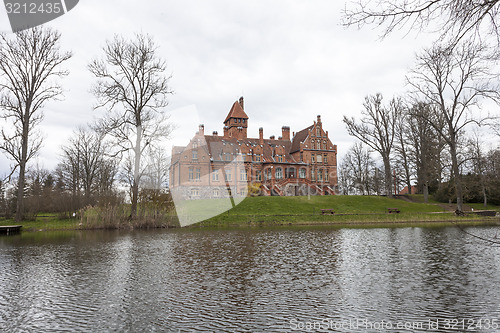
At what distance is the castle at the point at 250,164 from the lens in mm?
52656

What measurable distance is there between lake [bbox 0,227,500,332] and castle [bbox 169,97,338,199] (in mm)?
39185

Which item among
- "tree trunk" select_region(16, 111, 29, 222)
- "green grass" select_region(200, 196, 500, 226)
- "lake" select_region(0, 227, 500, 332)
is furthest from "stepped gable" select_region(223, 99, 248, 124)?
"lake" select_region(0, 227, 500, 332)

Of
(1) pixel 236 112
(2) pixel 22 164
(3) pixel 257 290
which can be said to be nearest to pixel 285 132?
(1) pixel 236 112

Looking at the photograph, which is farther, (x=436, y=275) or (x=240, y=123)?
(x=240, y=123)

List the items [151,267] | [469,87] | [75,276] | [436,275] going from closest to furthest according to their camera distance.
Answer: [436,275] < [75,276] < [151,267] < [469,87]

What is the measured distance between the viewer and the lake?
5695 mm

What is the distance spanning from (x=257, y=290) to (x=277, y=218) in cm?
2341

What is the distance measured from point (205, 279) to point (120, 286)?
85.3 inches

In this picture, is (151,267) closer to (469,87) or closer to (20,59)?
(20,59)

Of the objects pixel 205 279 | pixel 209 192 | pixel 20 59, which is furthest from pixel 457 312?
pixel 209 192

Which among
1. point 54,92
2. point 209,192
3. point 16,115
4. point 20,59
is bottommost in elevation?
point 209,192

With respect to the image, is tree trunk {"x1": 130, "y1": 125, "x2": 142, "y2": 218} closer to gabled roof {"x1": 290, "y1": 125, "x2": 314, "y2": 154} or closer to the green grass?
the green grass

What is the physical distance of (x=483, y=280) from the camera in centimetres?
814

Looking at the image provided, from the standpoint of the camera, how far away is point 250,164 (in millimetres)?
56031
